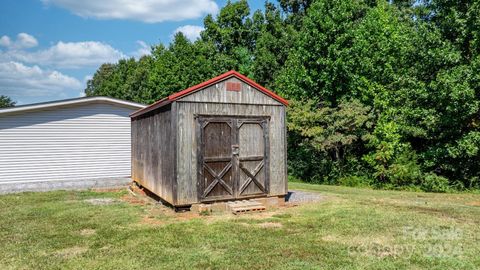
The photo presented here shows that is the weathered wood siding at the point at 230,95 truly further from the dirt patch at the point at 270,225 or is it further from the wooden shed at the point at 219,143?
the dirt patch at the point at 270,225

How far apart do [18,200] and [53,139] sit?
13.2 feet

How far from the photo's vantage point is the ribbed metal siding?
1389 centimetres

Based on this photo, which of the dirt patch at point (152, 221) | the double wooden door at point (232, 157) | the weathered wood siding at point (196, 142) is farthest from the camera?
the double wooden door at point (232, 157)

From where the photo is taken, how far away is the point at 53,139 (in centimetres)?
1464

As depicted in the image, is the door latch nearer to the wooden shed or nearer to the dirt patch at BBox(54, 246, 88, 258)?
the wooden shed

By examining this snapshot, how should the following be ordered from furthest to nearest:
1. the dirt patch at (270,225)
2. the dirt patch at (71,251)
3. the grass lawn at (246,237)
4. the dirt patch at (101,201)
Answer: the dirt patch at (101,201), the dirt patch at (270,225), the dirt patch at (71,251), the grass lawn at (246,237)

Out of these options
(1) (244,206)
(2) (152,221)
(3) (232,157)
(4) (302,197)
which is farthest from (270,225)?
(4) (302,197)

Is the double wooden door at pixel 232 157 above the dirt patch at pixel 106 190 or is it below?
above

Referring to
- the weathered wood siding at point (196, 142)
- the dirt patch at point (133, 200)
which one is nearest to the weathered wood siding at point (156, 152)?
the weathered wood siding at point (196, 142)

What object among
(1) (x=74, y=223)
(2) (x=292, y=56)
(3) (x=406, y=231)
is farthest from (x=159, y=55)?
(3) (x=406, y=231)

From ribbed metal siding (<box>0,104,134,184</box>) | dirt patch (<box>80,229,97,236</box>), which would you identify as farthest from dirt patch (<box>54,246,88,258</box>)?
ribbed metal siding (<box>0,104,134,184</box>)

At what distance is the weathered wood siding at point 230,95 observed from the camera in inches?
343

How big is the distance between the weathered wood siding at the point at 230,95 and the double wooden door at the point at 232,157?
1.40ft

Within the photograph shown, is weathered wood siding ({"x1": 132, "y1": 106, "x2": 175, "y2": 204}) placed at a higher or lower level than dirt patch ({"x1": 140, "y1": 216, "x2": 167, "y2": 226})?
higher
